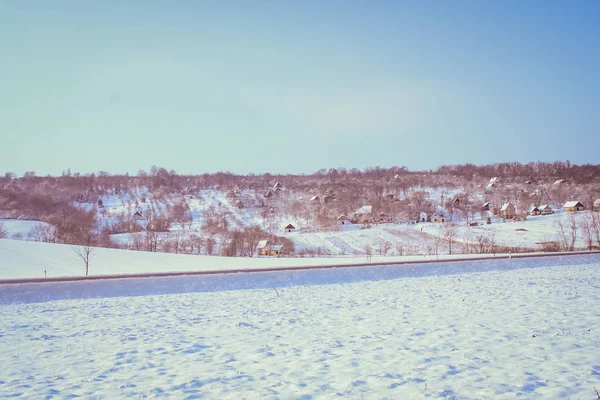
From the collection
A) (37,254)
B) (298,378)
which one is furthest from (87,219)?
(298,378)

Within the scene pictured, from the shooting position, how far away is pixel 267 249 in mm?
45500

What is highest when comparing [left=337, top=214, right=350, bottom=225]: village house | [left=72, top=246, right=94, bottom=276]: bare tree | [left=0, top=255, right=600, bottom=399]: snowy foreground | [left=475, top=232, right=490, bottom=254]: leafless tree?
[left=337, top=214, right=350, bottom=225]: village house

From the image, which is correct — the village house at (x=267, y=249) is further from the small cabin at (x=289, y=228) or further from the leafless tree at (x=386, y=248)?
the small cabin at (x=289, y=228)

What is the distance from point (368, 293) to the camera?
14.5 m

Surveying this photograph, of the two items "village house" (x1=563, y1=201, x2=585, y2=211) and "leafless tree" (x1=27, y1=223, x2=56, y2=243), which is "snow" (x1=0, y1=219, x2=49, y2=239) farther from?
"village house" (x1=563, y1=201, x2=585, y2=211)

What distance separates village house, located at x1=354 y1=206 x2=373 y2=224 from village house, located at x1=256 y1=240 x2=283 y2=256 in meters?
24.8

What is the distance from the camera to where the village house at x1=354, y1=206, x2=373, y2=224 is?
68363mm

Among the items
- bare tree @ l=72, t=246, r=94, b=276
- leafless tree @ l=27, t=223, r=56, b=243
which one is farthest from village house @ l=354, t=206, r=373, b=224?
bare tree @ l=72, t=246, r=94, b=276

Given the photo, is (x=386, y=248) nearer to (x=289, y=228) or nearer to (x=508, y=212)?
(x=289, y=228)

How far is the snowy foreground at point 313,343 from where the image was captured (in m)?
5.80

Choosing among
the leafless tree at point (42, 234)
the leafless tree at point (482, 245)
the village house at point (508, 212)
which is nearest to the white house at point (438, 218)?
the village house at point (508, 212)

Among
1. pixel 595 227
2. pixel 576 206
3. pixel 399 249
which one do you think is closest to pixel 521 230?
pixel 595 227

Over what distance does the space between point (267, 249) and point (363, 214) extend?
29228 millimetres

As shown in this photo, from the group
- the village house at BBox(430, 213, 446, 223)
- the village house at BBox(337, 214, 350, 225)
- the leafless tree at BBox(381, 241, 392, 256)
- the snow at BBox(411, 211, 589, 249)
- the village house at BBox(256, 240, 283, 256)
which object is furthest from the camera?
the village house at BBox(337, 214, 350, 225)
